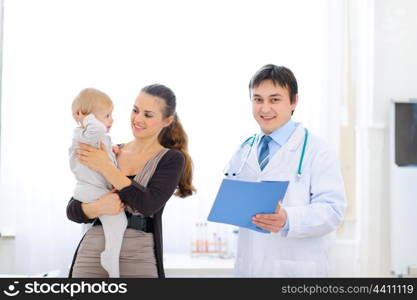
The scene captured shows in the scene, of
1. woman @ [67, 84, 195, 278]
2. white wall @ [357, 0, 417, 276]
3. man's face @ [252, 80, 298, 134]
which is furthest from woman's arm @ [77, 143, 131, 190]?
white wall @ [357, 0, 417, 276]

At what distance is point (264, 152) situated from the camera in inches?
74.1

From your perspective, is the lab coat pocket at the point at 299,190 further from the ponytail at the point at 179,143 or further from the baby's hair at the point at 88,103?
the baby's hair at the point at 88,103

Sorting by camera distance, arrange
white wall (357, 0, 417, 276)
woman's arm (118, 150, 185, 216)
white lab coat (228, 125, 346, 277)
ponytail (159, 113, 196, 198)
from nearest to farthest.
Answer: woman's arm (118, 150, 185, 216), white lab coat (228, 125, 346, 277), ponytail (159, 113, 196, 198), white wall (357, 0, 417, 276)

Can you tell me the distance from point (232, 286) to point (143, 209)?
381mm

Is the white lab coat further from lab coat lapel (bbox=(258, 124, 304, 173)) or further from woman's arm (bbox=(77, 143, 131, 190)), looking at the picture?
woman's arm (bbox=(77, 143, 131, 190))

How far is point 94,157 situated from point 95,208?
0.17 metres

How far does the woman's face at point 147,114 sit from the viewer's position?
1735 mm

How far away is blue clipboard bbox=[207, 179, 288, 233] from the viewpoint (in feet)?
5.30

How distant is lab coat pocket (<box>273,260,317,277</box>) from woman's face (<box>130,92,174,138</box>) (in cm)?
65

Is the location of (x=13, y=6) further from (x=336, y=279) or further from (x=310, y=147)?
(x=336, y=279)

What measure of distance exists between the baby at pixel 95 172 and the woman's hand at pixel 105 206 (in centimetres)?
2

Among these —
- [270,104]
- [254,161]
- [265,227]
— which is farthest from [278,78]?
[265,227]

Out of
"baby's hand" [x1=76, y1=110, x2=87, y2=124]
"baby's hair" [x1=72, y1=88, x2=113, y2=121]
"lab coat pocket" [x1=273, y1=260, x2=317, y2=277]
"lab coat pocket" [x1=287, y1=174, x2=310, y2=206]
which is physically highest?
"baby's hair" [x1=72, y1=88, x2=113, y2=121]

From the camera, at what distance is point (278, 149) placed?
1.84m
